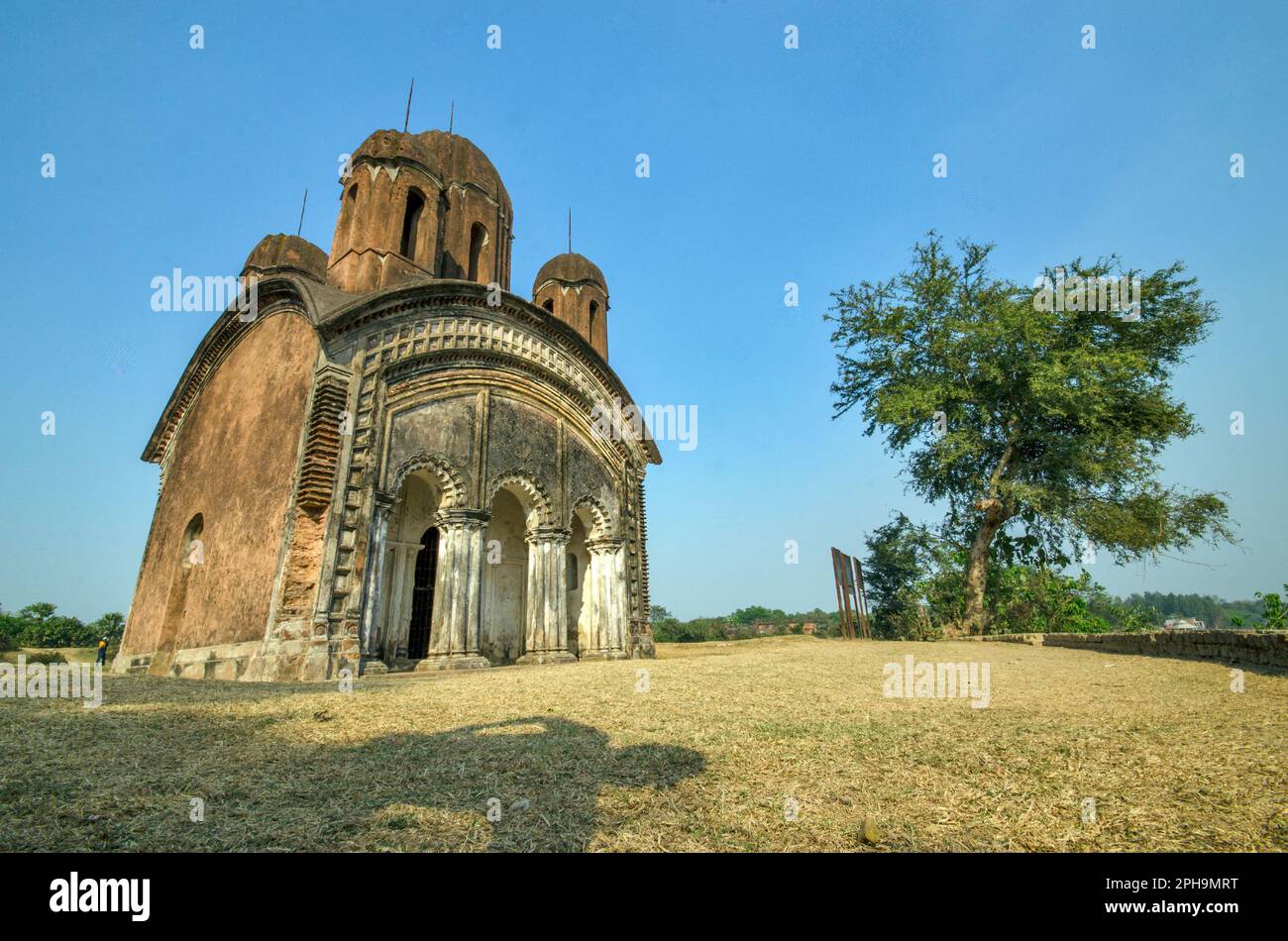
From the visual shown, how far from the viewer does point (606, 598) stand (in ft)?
53.8

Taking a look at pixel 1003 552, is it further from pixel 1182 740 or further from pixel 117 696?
pixel 117 696

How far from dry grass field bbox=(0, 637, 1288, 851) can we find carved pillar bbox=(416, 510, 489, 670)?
598 cm

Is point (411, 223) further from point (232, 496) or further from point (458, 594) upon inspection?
point (458, 594)

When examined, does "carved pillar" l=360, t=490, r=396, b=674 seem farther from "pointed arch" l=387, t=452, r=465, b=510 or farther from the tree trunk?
the tree trunk

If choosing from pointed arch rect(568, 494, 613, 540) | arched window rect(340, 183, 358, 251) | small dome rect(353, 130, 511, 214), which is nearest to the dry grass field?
pointed arch rect(568, 494, 613, 540)

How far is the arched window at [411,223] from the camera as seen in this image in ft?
54.4

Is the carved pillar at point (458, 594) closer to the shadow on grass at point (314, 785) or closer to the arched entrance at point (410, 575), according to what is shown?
the arched entrance at point (410, 575)

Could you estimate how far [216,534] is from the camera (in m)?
13.3

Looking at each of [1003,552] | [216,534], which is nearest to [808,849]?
[216,534]

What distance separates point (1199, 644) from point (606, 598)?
12.1 m

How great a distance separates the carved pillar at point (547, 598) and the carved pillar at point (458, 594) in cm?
156

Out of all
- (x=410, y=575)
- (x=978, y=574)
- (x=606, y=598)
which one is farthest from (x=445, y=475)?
(x=978, y=574)

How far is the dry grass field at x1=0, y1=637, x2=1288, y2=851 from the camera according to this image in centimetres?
265

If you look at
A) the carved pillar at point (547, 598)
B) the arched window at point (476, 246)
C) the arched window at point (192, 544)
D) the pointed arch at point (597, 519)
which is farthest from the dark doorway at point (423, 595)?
the arched window at point (476, 246)
